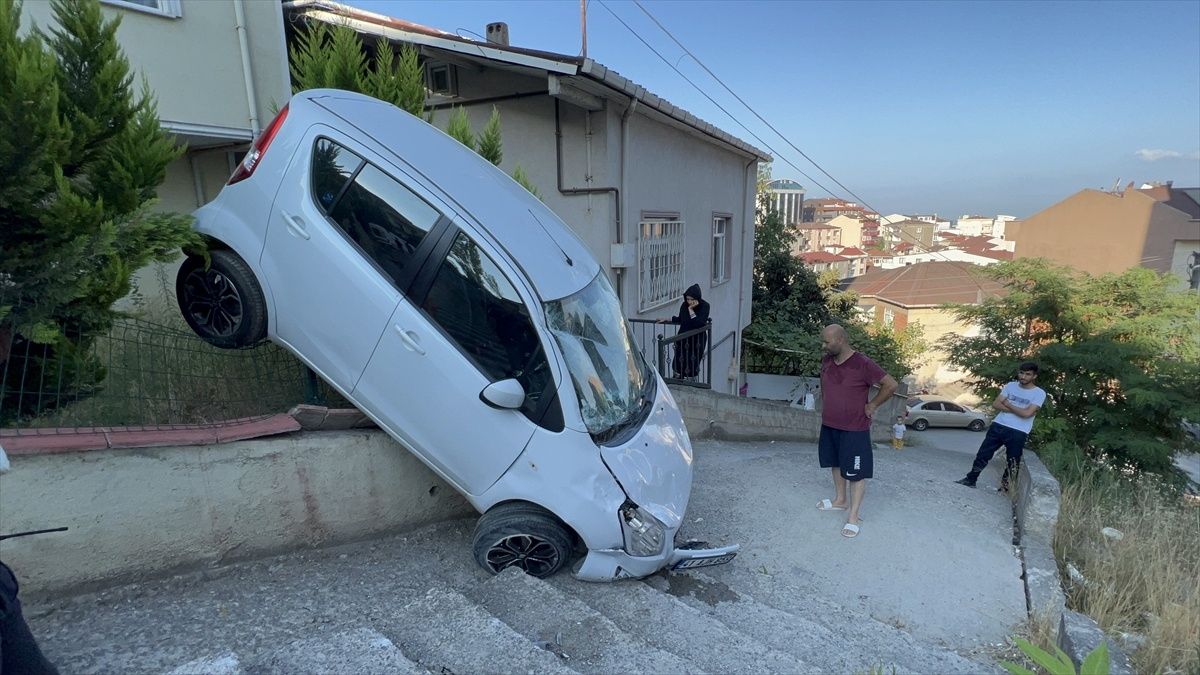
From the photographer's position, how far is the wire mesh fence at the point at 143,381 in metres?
2.98

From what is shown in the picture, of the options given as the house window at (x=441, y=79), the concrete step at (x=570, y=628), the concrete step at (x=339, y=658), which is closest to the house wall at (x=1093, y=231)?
the house window at (x=441, y=79)

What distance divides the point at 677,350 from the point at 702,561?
4.10 metres

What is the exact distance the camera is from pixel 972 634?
350cm

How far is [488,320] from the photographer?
→ 3.31 m

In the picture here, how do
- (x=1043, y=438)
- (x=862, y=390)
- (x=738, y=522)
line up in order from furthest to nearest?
(x=1043, y=438) → (x=738, y=522) → (x=862, y=390)

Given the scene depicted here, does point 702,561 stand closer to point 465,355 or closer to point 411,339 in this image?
point 465,355

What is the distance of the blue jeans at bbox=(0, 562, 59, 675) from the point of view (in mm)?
1967

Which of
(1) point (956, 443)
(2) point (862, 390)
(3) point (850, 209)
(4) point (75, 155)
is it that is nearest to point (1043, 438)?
(2) point (862, 390)

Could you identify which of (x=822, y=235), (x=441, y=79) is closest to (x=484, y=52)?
(x=441, y=79)

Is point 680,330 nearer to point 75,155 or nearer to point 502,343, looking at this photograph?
point 502,343

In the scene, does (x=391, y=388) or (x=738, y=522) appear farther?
(x=738, y=522)

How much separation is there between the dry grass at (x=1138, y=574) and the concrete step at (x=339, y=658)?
134 inches

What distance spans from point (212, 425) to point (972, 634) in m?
4.54

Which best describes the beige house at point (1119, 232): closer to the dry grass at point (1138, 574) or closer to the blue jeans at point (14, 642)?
the dry grass at point (1138, 574)
